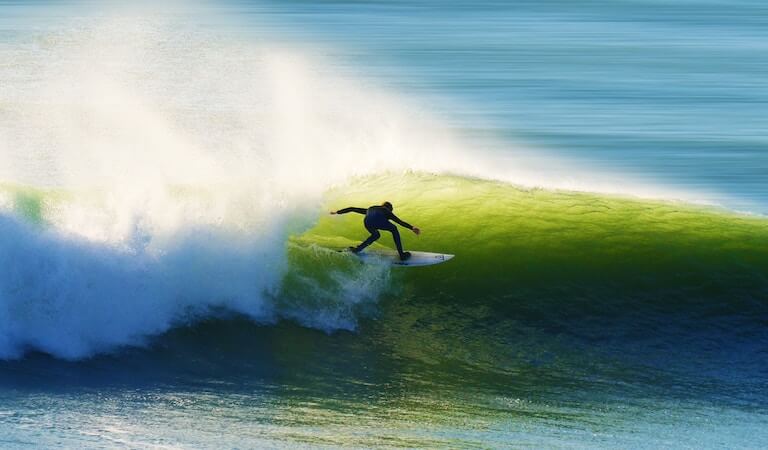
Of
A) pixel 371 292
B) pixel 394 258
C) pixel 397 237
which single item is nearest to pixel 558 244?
pixel 394 258

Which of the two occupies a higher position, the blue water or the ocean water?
the blue water

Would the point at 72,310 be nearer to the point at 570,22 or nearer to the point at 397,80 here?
the point at 397,80

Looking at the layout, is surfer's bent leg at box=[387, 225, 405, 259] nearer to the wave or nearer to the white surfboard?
the white surfboard

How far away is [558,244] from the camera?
1577 cm

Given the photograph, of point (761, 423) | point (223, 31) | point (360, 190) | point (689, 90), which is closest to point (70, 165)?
point (360, 190)

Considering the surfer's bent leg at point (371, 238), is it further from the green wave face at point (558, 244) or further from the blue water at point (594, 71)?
the blue water at point (594, 71)

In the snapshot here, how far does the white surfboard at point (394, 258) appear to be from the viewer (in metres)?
14.2

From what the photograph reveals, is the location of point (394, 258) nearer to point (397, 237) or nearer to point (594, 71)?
point (397, 237)

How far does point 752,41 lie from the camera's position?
41406mm

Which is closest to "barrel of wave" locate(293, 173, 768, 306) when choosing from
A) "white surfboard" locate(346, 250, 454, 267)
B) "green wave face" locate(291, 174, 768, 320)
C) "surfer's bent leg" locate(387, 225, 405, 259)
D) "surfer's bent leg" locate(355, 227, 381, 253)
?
"green wave face" locate(291, 174, 768, 320)

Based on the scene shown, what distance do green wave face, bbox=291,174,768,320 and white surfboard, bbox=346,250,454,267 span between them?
0.28 meters

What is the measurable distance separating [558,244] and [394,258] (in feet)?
8.57

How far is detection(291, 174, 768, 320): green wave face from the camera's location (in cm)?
1459

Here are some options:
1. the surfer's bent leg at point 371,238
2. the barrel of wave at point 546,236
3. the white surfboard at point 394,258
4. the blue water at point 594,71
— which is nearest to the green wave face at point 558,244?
the barrel of wave at point 546,236
